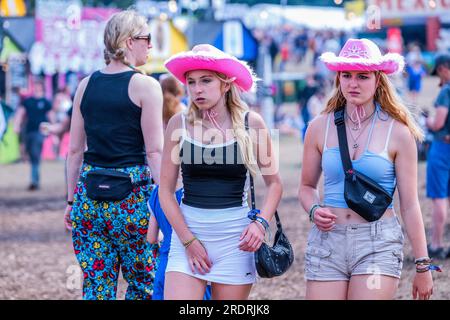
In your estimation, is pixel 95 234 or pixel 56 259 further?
pixel 56 259

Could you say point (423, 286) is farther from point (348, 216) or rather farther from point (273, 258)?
point (273, 258)

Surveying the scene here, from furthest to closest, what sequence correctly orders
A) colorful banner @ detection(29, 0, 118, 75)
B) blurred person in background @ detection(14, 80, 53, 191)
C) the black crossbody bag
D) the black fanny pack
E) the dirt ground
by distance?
colorful banner @ detection(29, 0, 118, 75), blurred person in background @ detection(14, 80, 53, 191), the dirt ground, the black fanny pack, the black crossbody bag

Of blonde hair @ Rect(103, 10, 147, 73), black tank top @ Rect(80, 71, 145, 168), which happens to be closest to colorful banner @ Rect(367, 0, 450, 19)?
blonde hair @ Rect(103, 10, 147, 73)

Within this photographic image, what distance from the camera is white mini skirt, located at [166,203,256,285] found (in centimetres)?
396

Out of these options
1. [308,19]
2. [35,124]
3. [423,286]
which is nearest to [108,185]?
[423,286]

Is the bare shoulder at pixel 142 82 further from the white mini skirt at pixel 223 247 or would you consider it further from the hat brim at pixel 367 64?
the hat brim at pixel 367 64

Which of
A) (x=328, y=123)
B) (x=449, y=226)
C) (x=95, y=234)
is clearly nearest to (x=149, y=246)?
(x=95, y=234)

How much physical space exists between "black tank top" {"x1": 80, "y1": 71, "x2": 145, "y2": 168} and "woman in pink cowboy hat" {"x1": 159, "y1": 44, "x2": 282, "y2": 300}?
52 centimetres

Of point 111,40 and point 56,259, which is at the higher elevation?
point 111,40

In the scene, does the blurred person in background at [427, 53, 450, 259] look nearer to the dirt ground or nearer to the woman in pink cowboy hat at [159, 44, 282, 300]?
the dirt ground
